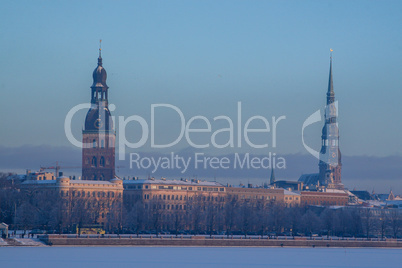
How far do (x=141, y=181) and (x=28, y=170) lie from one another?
75.0ft

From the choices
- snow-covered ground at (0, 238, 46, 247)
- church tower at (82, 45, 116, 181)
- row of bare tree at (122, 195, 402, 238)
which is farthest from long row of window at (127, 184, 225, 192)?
snow-covered ground at (0, 238, 46, 247)

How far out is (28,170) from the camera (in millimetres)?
185750

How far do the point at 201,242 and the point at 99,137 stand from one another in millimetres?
57771

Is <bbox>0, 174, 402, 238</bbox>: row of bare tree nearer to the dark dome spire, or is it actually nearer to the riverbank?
the riverbank

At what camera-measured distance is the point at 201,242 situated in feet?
383

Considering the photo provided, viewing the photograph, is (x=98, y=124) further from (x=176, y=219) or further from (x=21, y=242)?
(x=21, y=242)

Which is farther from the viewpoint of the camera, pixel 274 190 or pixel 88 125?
pixel 274 190

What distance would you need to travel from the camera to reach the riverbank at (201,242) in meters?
109
